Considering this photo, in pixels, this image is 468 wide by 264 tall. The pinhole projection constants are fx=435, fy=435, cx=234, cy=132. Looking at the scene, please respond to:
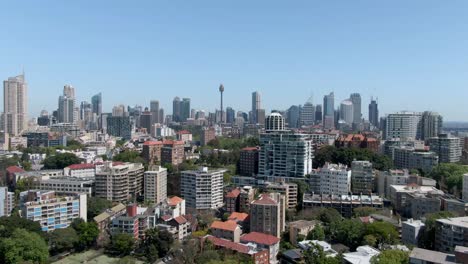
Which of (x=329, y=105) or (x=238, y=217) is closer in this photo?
(x=238, y=217)

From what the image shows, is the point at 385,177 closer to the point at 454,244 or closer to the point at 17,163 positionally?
the point at 454,244

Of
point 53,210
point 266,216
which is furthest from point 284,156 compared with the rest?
point 53,210

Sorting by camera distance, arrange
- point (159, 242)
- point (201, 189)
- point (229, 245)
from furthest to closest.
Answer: point (201, 189) → point (159, 242) → point (229, 245)

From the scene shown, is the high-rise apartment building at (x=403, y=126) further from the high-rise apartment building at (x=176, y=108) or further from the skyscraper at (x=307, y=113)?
the high-rise apartment building at (x=176, y=108)

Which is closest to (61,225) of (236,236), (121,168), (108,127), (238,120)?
(121,168)

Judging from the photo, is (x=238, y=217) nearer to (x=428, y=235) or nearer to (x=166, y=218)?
(x=166, y=218)
